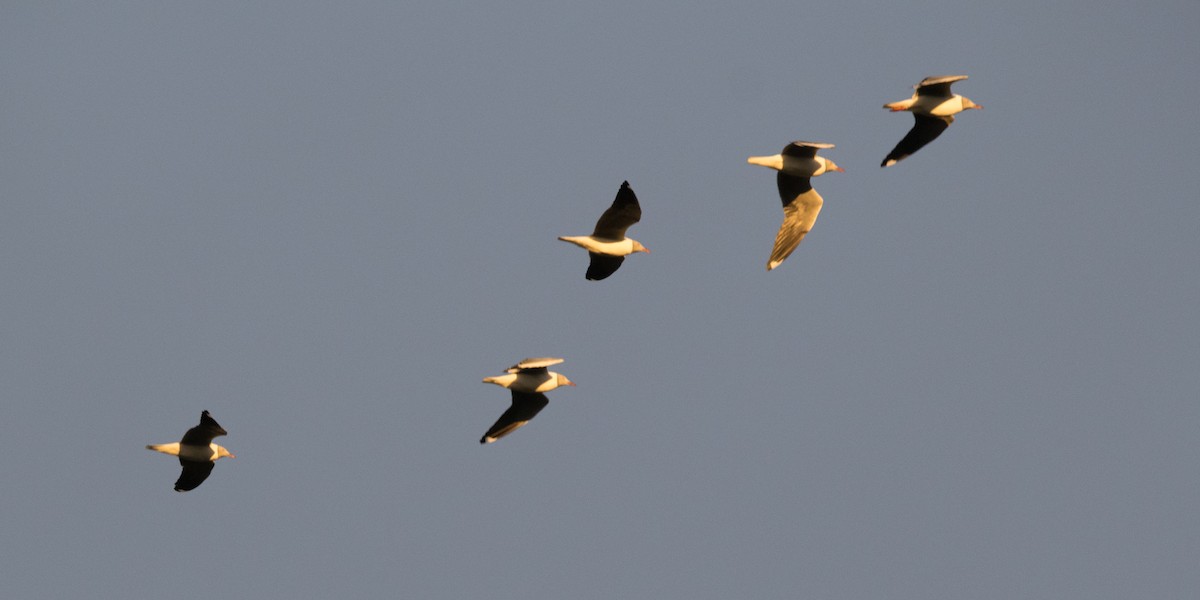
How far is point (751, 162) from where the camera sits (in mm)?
52438

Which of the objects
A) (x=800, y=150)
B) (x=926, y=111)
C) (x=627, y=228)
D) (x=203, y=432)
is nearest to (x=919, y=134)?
(x=926, y=111)

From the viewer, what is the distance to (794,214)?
54156 millimetres

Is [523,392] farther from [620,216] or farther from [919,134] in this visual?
[919,134]

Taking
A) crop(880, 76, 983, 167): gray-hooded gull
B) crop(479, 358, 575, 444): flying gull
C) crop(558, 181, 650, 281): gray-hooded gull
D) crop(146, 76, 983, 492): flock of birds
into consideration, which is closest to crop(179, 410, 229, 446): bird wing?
crop(146, 76, 983, 492): flock of birds

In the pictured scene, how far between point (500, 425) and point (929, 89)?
13.8 meters

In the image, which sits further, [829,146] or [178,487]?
[178,487]

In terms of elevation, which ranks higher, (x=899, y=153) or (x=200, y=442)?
(x=899, y=153)

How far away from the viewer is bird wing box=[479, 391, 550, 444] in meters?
54.0

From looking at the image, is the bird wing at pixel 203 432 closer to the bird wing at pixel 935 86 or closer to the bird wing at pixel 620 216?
the bird wing at pixel 620 216

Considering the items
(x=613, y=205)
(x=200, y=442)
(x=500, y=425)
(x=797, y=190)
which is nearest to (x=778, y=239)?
(x=797, y=190)

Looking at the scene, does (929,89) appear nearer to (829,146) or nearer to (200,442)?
(829,146)

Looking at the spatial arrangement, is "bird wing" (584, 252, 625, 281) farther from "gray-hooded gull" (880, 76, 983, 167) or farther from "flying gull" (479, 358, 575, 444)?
"gray-hooded gull" (880, 76, 983, 167)

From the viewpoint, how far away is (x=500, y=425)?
54125 mm

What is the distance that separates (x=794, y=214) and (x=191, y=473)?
17091 mm
